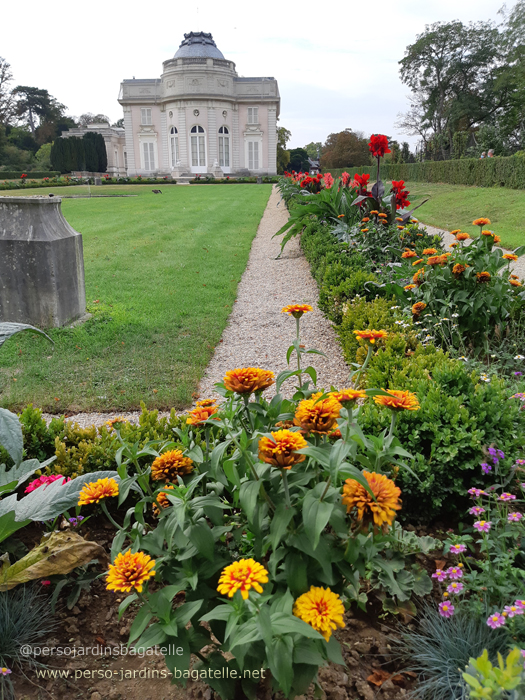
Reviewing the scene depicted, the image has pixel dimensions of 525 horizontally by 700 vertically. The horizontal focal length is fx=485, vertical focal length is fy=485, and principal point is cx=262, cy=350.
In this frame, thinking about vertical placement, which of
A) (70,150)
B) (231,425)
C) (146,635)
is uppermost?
(70,150)

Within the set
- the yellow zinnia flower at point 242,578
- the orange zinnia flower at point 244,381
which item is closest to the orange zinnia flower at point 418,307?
the orange zinnia flower at point 244,381

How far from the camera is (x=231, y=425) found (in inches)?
63.2

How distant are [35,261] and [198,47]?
58.2 metres

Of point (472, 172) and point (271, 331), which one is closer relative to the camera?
point (271, 331)

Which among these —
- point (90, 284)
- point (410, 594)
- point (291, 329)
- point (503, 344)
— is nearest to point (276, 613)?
point (410, 594)

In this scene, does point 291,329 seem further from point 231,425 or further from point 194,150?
point 194,150

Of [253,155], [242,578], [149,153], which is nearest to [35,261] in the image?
[242,578]

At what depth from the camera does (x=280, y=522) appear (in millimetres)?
1196

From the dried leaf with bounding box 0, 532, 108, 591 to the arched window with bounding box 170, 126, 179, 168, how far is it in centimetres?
5067

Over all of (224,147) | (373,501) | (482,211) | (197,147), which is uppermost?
(224,147)

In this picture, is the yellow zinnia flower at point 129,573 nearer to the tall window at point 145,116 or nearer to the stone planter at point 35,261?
the stone planter at point 35,261

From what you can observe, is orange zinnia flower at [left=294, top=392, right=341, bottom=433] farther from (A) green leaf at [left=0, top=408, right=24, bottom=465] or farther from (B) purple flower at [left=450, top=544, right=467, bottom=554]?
(A) green leaf at [left=0, top=408, right=24, bottom=465]

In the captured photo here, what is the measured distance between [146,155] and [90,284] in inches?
1882

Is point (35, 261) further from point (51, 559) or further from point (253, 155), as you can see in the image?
point (253, 155)
